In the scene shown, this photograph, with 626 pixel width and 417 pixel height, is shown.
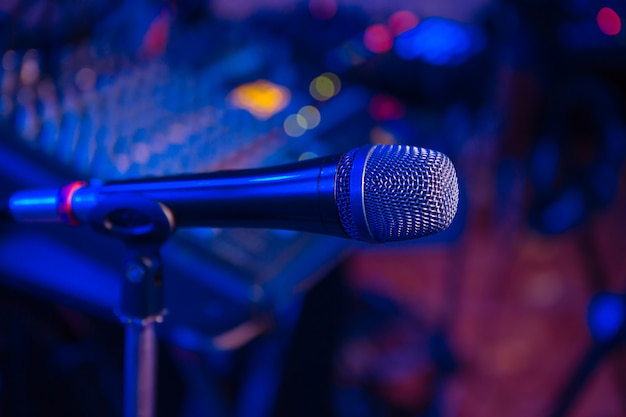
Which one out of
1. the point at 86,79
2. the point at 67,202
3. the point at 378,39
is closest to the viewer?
the point at 67,202

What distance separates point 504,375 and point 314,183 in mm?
1890

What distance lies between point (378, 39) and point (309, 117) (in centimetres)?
66

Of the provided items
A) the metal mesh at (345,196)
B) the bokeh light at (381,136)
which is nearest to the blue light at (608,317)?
the bokeh light at (381,136)

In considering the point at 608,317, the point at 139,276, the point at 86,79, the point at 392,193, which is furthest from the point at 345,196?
the point at 608,317

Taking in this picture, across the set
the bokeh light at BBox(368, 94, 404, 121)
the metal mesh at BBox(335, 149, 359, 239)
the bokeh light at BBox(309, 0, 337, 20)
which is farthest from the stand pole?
the bokeh light at BBox(309, 0, 337, 20)

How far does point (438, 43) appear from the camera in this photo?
167 centimetres

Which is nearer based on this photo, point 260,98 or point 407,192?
point 407,192

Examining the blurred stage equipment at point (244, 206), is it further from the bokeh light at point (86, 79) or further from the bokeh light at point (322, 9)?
the bokeh light at point (322, 9)

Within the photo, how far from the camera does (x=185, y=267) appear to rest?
63 cm

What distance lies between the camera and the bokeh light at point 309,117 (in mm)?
1079

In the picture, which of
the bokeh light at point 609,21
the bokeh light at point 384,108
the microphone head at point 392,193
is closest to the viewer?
the microphone head at point 392,193

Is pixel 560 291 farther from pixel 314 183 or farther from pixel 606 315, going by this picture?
pixel 314 183

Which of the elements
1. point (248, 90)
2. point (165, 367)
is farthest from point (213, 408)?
point (248, 90)

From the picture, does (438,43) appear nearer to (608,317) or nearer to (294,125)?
(294,125)
